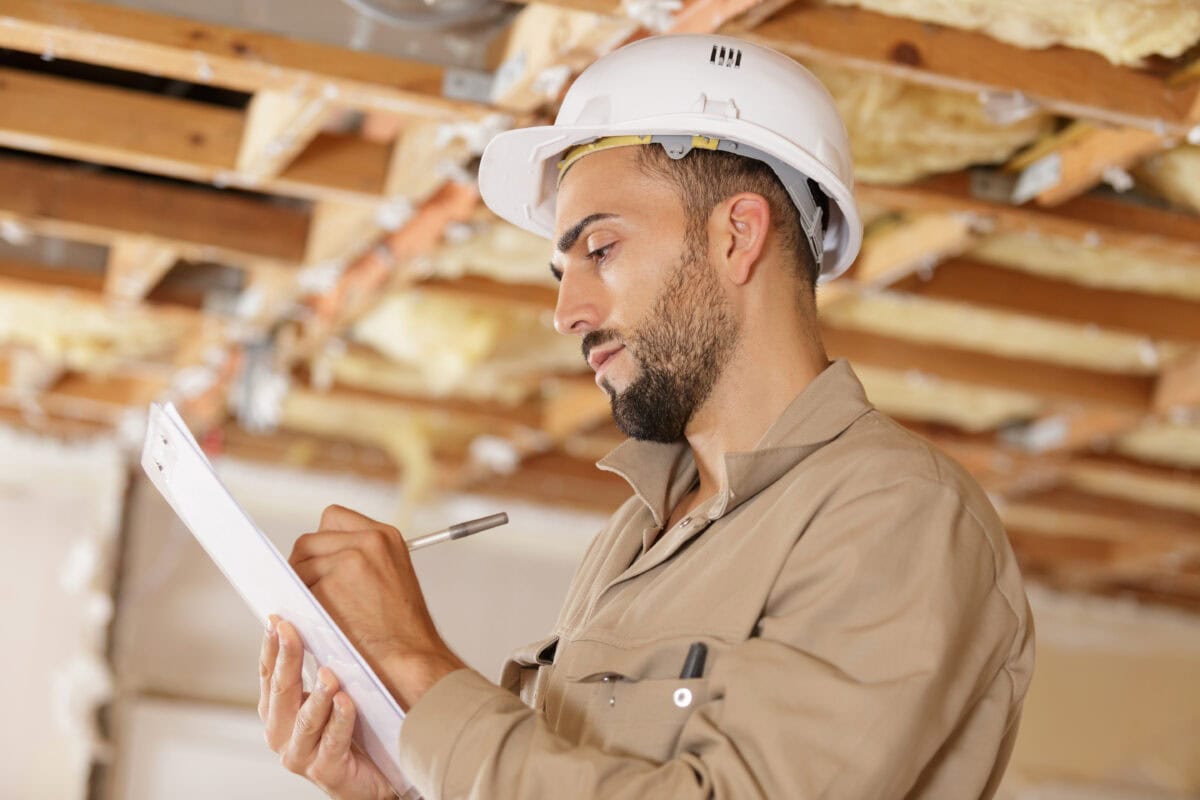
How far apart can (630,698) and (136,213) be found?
246 centimetres

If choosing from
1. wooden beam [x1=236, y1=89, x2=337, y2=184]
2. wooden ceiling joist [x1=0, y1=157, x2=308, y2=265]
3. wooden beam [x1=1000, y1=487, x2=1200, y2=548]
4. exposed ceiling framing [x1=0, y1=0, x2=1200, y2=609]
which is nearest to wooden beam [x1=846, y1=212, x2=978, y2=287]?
exposed ceiling framing [x1=0, y1=0, x2=1200, y2=609]

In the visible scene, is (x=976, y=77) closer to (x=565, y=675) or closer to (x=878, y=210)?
(x=878, y=210)

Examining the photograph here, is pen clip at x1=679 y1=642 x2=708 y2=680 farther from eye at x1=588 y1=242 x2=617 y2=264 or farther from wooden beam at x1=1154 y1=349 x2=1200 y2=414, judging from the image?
wooden beam at x1=1154 y1=349 x2=1200 y2=414

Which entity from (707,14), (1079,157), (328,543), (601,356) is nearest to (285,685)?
(328,543)

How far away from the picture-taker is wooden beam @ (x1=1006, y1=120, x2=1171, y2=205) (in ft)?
8.13

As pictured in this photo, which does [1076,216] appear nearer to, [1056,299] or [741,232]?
[1056,299]

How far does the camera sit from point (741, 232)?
1.50 meters

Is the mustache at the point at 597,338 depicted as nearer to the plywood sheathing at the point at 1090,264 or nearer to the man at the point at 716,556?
the man at the point at 716,556

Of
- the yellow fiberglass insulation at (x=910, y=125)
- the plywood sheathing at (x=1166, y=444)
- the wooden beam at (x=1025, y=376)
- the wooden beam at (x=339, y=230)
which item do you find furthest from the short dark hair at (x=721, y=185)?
the plywood sheathing at (x=1166, y=444)

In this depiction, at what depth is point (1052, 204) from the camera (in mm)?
2773

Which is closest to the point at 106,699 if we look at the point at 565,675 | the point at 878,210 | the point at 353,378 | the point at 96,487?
the point at 96,487

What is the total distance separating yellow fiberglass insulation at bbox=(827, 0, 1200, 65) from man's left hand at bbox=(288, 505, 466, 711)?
122 cm

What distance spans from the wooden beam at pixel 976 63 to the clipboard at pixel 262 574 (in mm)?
1084

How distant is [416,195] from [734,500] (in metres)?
1.75
